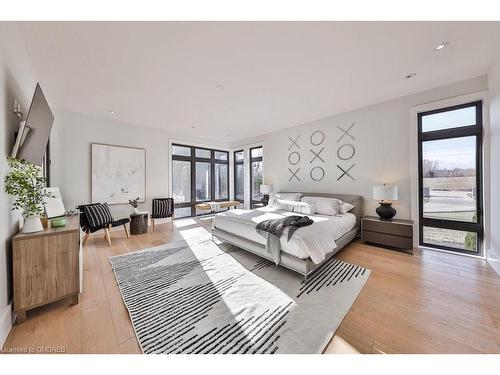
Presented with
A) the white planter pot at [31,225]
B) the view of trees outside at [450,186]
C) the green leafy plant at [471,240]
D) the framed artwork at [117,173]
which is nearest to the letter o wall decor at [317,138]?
the view of trees outside at [450,186]

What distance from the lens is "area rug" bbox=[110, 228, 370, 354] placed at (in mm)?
1367

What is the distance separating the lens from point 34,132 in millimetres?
1774

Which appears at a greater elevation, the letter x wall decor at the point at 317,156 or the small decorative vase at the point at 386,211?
the letter x wall decor at the point at 317,156

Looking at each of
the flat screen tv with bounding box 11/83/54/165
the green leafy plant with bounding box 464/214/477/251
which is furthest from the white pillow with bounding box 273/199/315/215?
the flat screen tv with bounding box 11/83/54/165

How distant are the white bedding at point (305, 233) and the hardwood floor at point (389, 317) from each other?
584 mm

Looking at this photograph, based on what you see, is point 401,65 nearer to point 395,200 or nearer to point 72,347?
point 395,200

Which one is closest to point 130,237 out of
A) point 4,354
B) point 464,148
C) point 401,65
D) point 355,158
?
point 4,354

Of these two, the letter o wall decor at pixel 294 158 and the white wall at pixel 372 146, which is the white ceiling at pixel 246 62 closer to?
the white wall at pixel 372 146

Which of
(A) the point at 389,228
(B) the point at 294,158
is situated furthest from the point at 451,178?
(B) the point at 294,158

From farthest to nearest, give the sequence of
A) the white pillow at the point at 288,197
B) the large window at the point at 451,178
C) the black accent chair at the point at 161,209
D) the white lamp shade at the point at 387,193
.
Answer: the black accent chair at the point at 161,209 → the white pillow at the point at 288,197 → the white lamp shade at the point at 387,193 → the large window at the point at 451,178

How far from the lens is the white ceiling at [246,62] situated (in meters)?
Answer: 1.79

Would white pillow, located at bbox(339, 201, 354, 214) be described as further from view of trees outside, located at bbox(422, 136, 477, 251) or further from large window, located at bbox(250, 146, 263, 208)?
large window, located at bbox(250, 146, 263, 208)

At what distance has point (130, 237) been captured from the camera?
399 cm

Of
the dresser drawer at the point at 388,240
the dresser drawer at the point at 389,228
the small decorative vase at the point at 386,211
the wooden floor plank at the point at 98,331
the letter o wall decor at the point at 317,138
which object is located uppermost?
the letter o wall decor at the point at 317,138
